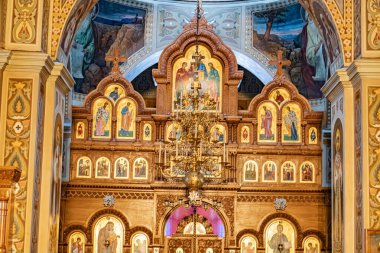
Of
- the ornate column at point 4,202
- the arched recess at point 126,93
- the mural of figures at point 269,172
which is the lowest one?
the ornate column at point 4,202

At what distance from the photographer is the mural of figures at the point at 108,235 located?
54.3 feet

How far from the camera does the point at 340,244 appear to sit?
14.7 meters

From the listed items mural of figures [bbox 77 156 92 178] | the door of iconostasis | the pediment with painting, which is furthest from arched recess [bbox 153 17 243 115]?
the door of iconostasis

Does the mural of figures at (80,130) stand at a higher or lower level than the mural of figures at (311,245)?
higher

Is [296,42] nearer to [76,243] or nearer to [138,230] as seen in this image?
[138,230]

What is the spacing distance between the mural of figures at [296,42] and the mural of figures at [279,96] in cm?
339

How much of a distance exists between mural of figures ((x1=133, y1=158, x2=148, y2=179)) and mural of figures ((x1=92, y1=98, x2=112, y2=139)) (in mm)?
873

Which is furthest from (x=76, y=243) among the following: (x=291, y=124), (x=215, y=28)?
(x=215, y=28)

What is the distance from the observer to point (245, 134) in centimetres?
1702

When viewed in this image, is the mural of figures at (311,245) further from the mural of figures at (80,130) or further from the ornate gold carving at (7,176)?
the ornate gold carving at (7,176)

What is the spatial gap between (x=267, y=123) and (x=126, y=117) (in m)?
3.16

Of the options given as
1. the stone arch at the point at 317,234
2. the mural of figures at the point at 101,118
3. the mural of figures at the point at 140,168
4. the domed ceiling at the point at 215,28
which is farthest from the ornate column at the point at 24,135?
the domed ceiling at the point at 215,28

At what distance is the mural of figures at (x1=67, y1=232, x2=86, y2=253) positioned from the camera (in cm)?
1650

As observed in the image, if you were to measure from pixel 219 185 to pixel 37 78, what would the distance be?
18.2ft
